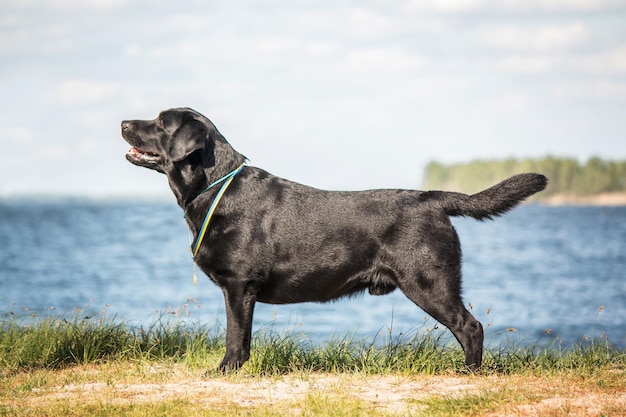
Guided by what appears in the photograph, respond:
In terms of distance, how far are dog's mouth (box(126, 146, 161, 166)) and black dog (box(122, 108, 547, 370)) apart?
3 cm

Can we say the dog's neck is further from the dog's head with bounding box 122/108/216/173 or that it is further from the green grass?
the green grass

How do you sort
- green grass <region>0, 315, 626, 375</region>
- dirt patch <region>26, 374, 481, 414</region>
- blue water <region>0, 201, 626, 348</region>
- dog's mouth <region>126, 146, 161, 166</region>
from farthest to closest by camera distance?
blue water <region>0, 201, 626, 348</region> → green grass <region>0, 315, 626, 375</region> → dog's mouth <region>126, 146, 161, 166</region> → dirt patch <region>26, 374, 481, 414</region>

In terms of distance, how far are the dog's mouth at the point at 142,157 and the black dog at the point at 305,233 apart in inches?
1.0

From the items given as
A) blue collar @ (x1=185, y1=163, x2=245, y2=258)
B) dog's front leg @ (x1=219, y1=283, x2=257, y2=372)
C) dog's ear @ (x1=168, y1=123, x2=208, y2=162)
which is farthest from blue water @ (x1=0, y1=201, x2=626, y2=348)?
dog's ear @ (x1=168, y1=123, x2=208, y2=162)

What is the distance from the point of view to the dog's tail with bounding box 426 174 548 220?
22.2 ft

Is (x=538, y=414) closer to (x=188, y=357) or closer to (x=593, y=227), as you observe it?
(x=188, y=357)

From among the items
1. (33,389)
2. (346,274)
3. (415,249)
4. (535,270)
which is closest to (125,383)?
(33,389)

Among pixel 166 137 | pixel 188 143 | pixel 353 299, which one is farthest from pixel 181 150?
pixel 353 299

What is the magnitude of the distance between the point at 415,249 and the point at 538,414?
182 centimetres

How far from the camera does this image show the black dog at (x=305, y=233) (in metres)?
6.61

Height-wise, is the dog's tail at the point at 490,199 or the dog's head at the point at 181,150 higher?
the dog's head at the point at 181,150

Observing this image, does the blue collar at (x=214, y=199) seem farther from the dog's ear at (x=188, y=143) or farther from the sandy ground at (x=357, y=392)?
the sandy ground at (x=357, y=392)

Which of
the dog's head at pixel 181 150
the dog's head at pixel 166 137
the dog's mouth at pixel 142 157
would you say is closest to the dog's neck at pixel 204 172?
the dog's head at pixel 181 150

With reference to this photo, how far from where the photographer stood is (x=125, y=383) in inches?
263
